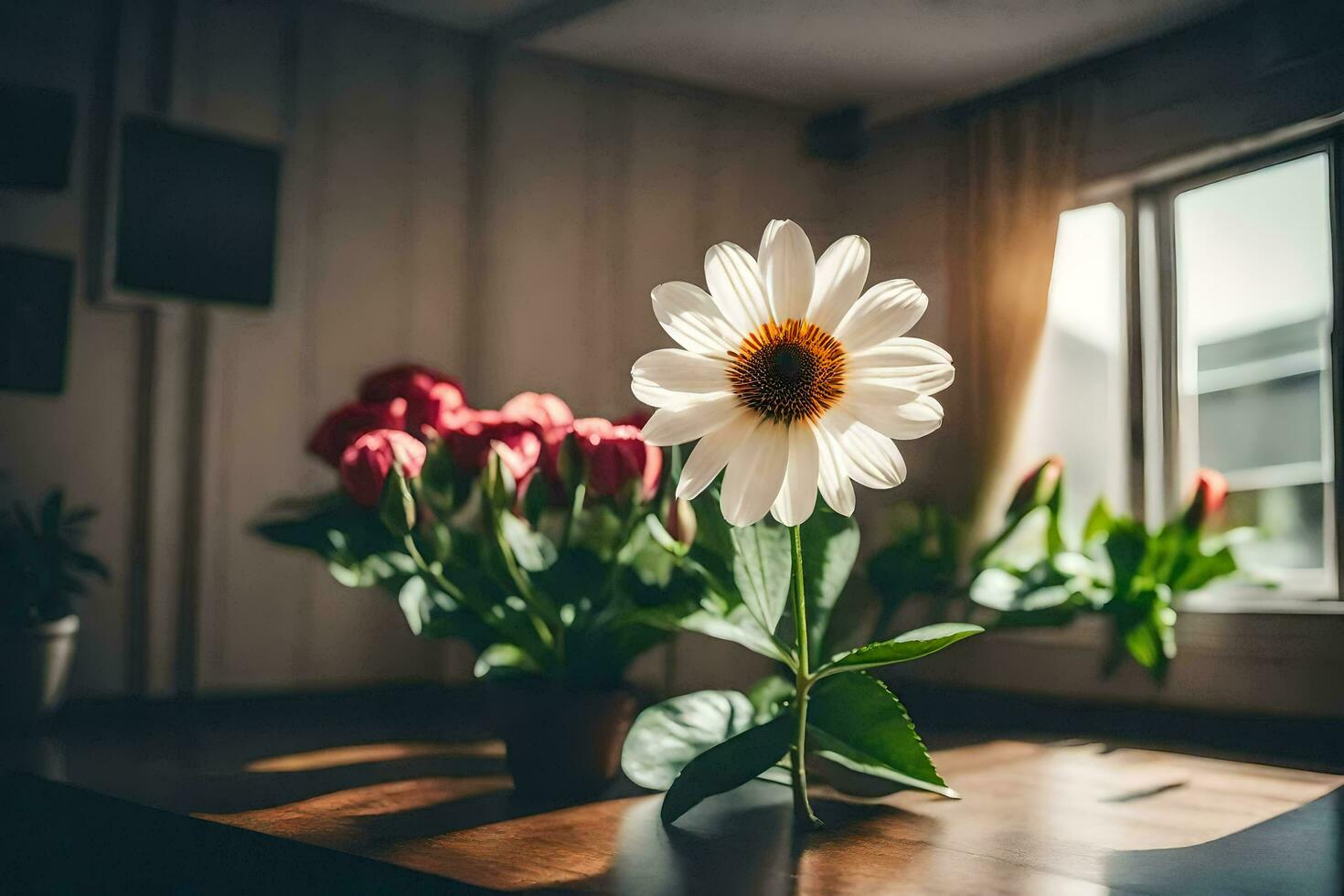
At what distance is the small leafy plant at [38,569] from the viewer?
110 cm

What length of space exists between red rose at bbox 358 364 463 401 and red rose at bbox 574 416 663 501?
0.49ft

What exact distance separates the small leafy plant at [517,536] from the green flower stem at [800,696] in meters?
0.10

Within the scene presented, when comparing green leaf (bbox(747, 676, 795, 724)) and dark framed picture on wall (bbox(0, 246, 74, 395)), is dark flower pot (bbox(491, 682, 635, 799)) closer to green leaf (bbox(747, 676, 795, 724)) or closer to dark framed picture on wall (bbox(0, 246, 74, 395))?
green leaf (bbox(747, 676, 795, 724))

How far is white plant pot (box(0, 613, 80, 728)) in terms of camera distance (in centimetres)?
106

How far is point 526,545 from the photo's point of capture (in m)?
0.66

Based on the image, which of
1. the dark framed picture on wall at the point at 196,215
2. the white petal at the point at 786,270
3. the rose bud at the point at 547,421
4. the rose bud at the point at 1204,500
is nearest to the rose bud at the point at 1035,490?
the rose bud at the point at 1204,500

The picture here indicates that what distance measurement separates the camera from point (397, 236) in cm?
188

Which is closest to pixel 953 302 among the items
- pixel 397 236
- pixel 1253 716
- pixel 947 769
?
pixel 1253 716

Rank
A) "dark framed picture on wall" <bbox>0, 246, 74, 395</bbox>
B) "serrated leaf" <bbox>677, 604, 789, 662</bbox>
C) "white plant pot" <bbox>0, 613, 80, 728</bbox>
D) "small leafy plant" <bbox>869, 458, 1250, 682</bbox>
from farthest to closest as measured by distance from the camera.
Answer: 1. "dark framed picture on wall" <bbox>0, 246, 74, 395</bbox>
2. "small leafy plant" <bbox>869, 458, 1250, 682</bbox>
3. "white plant pot" <bbox>0, 613, 80, 728</bbox>
4. "serrated leaf" <bbox>677, 604, 789, 662</bbox>

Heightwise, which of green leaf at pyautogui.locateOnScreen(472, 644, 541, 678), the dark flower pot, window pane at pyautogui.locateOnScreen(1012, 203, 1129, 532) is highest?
window pane at pyautogui.locateOnScreen(1012, 203, 1129, 532)

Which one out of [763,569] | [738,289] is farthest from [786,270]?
[763,569]

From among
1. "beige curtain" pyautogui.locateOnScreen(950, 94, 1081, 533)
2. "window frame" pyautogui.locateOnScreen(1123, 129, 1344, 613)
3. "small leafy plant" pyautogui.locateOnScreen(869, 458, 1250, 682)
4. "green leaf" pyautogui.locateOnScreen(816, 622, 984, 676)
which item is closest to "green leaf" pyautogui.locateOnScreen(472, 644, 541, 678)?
"green leaf" pyautogui.locateOnScreen(816, 622, 984, 676)

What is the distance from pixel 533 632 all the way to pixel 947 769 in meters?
0.36

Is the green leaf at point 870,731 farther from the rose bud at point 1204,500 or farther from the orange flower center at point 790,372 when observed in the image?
the rose bud at point 1204,500
